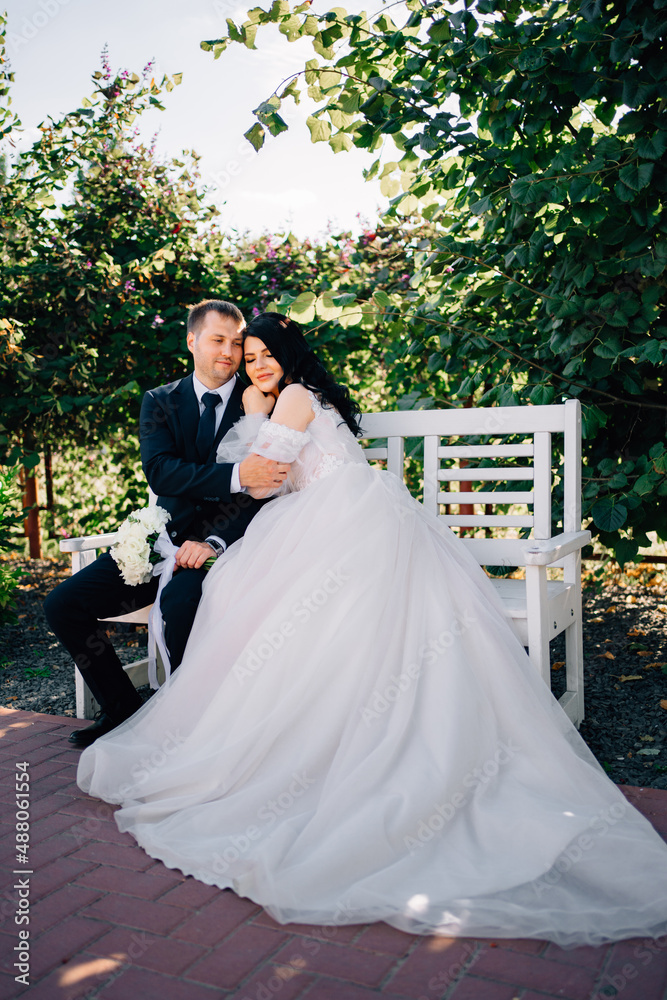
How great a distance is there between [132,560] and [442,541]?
125 cm

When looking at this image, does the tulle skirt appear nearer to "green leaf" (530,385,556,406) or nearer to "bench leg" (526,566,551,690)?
"bench leg" (526,566,551,690)

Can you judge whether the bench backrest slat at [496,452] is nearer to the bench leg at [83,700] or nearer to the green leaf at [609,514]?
the green leaf at [609,514]

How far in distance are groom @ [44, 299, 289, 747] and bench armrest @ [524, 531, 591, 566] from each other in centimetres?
105

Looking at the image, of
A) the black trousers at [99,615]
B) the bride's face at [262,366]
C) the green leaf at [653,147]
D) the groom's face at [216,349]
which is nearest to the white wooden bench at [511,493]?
the black trousers at [99,615]

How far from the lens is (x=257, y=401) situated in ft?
11.2

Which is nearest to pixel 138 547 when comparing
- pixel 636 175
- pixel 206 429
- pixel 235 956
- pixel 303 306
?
pixel 206 429

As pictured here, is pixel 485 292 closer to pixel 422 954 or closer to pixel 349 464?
pixel 349 464

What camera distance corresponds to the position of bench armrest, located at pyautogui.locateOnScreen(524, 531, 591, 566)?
284 cm

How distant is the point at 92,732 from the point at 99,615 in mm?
494

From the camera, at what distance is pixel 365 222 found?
5.64m

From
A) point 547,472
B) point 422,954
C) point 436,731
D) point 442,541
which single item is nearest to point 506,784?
point 436,731

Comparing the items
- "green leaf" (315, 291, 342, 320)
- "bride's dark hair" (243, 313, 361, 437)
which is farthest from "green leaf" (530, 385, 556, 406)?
"green leaf" (315, 291, 342, 320)

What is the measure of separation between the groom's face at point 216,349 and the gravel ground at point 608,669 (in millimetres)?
1728

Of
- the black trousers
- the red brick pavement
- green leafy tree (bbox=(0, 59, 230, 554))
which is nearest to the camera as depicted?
the red brick pavement
